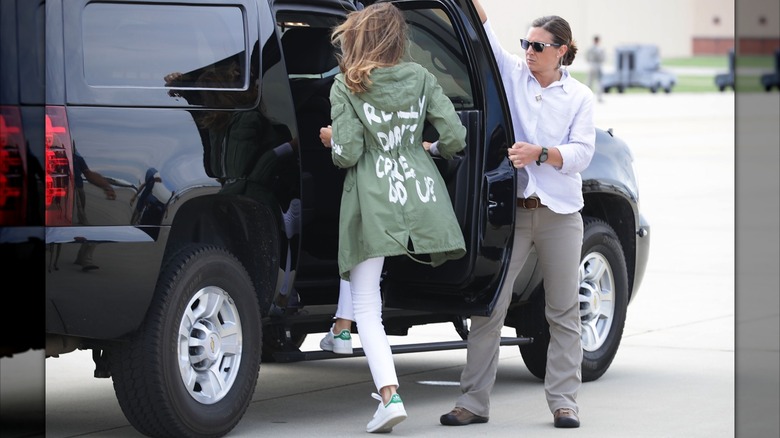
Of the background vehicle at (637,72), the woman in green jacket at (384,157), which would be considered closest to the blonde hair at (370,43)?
Result: the woman in green jacket at (384,157)

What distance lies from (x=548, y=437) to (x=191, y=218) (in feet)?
5.76

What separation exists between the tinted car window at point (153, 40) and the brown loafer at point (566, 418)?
78.3 inches

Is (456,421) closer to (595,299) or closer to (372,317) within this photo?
(372,317)

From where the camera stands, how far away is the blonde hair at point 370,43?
5930mm

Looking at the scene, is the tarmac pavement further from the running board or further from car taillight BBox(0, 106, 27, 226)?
car taillight BBox(0, 106, 27, 226)

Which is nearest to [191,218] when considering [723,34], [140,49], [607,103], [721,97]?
[140,49]

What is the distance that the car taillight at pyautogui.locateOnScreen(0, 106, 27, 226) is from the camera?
5.33m

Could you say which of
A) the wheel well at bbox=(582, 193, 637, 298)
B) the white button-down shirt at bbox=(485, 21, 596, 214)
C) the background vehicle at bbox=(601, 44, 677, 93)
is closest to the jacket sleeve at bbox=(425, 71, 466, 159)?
the white button-down shirt at bbox=(485, 21, 596, 214)

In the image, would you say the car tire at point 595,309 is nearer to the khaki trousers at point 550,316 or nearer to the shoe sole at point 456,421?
the khaki trousers at point 550,316

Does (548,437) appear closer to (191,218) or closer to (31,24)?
(191,218)

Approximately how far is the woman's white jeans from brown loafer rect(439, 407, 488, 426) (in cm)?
49

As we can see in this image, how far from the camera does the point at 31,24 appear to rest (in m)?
5.43

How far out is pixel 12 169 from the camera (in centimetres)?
534

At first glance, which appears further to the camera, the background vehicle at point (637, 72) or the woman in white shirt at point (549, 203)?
the background vehicle at point (637, 72)
